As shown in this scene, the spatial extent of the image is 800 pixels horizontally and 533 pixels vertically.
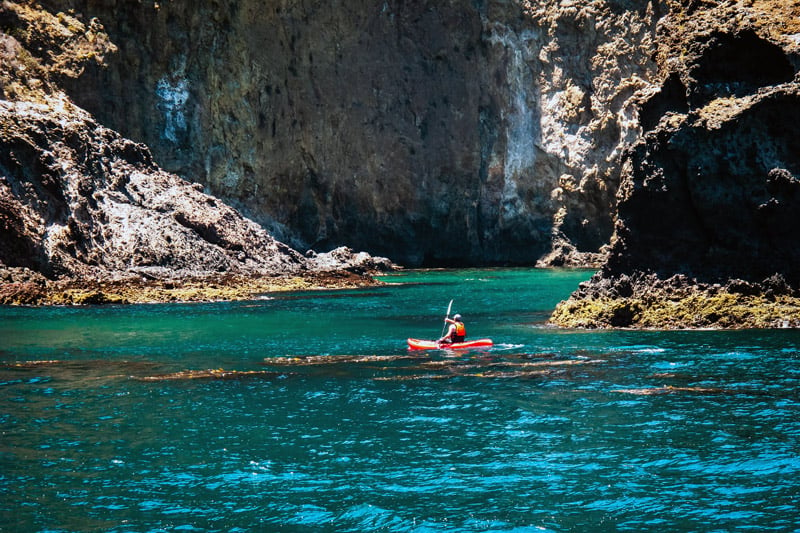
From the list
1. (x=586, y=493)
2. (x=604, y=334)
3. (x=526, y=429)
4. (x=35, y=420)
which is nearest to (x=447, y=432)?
(x=526, y=429)

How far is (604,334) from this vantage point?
29516 mm

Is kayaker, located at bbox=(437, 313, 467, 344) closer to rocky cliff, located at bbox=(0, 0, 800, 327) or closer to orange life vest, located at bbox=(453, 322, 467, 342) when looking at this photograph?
orange life vest, located at bbox=(453, 322, 467, 342)

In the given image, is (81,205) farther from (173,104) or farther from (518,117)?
(518,117)

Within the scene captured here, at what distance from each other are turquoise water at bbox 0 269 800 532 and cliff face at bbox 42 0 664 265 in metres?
53.2

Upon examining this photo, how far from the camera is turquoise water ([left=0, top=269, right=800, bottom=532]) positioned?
11828 mm

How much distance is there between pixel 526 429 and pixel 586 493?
381 cm

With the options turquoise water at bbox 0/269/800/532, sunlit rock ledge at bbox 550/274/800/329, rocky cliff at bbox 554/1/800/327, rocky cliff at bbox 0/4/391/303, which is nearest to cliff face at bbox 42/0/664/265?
rocky cliff at bbox 0/4/391/303

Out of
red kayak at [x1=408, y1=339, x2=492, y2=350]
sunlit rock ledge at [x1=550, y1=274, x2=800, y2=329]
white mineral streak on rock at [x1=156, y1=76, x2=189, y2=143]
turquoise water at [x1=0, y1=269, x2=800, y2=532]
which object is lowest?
turquoise water at [x1=0, y1=269, x2=800, y2=532]

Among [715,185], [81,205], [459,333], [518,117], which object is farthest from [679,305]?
[518,117]

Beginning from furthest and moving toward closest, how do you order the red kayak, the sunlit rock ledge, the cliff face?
the cliff face
the sunlit rock ledge
the red kayak

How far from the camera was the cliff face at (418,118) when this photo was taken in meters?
80.1

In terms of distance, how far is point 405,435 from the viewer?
15969 millimetres

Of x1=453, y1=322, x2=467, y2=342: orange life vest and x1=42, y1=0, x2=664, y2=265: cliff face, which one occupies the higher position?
x1=42, y1=0, x2=664, y2=265: cliff face

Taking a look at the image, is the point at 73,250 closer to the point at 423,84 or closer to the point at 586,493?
the point at 586,493
